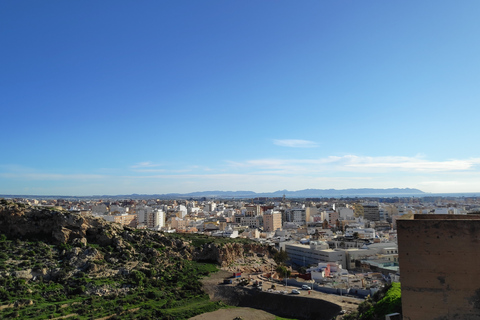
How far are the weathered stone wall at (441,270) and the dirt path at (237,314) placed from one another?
19.3 metres

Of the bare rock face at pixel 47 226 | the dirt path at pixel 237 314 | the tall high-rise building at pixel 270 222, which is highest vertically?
the bare rock face at pixel 47 226

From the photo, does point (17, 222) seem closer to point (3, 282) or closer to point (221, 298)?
point (3, 282)

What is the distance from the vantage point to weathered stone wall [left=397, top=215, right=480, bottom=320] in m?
11.2

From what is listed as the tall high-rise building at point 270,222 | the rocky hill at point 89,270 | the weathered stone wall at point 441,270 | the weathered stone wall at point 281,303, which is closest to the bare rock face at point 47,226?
the rocky hill at point 89,270

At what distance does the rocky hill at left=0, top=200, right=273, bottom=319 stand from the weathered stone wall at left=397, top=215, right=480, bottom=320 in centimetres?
1960

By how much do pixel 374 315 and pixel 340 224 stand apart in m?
72.8

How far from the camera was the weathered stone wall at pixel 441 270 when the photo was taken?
36.7 ft

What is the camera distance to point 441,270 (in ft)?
37.3

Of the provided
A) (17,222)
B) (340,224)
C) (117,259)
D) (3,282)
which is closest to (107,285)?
(117,259)

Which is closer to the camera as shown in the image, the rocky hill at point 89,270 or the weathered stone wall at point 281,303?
the rocky hill at point 89,270

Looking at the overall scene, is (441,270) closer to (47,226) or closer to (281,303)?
(281,303)

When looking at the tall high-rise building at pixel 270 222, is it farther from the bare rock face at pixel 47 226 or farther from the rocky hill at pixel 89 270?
the bare rock face at pixel 47 226

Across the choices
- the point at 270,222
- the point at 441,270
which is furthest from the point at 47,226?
the point at 270,222

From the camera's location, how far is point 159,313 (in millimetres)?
26828
